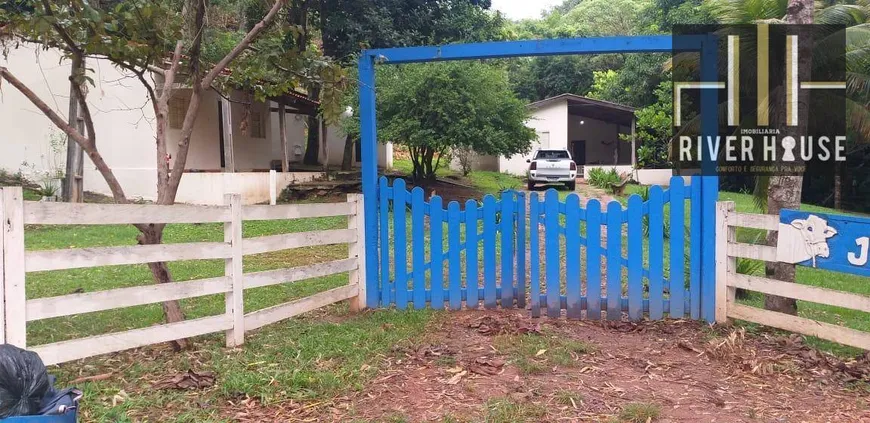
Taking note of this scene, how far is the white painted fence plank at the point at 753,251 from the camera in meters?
4.90

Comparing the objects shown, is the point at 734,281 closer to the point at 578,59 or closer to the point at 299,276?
the point at 299,276

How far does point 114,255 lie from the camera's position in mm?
4047

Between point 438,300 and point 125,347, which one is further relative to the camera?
point 438,300

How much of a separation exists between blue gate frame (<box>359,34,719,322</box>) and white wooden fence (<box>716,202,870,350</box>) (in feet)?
0.23

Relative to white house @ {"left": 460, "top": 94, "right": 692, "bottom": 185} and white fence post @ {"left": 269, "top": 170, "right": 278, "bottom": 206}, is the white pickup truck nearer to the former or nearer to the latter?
white house @ {"left": 460, "top": 94, "right": 692, "bottom": 185}

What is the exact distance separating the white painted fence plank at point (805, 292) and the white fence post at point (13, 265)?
5112 mm

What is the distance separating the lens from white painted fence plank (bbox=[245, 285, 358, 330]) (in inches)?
197

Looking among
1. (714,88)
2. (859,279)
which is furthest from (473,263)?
(859,279)


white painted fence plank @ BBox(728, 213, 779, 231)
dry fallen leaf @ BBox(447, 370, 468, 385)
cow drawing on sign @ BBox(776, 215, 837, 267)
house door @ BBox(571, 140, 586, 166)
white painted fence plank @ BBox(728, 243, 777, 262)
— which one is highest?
house door @ BBox(571, 140, 586, 166)

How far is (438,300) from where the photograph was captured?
5891mm

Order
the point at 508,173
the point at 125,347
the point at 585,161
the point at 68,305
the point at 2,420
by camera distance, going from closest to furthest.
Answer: the point at 2,420 → the point at 68,305 → the point at 125,347 → the point at 508,173 → the point at 585,161

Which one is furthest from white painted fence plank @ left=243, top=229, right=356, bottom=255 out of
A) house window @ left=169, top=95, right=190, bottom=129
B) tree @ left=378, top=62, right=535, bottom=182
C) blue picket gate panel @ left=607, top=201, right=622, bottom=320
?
house window @ left=169, top=95, right=190, bottom=129

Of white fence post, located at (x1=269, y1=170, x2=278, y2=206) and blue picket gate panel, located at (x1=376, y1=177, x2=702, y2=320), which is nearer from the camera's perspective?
blue picket gate panel, located at (x1=376, y1=177, x2=702, y2=320)

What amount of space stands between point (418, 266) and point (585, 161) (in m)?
27.6
